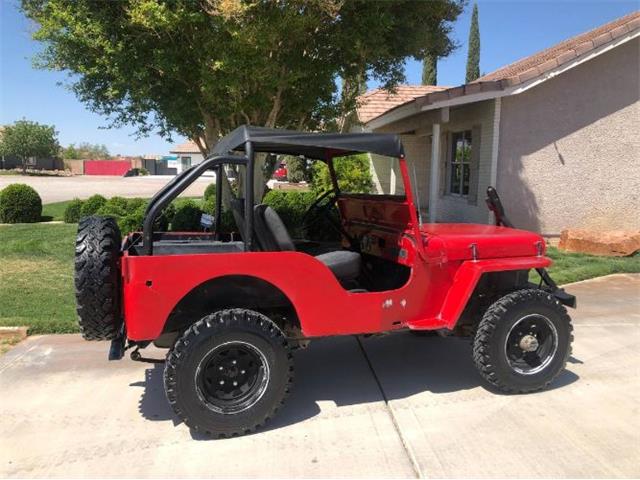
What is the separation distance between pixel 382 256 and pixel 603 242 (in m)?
6.74

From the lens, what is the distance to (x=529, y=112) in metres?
10.0

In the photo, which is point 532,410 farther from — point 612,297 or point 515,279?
point 612,297

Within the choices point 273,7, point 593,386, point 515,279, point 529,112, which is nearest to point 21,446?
point 515,279

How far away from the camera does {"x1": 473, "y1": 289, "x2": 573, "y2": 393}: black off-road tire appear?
3949 millimetres

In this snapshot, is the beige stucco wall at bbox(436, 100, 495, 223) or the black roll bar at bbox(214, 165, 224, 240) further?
the beige stucco wall at bbox(436, 100, 495, 223)

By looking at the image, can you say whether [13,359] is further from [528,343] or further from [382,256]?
[528,343]

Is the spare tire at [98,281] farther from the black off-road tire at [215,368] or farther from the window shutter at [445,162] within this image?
the window shutter at [445,162]

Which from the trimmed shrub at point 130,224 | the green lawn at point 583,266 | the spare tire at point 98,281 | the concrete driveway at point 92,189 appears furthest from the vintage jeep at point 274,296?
the concrete driveway at point 92,189

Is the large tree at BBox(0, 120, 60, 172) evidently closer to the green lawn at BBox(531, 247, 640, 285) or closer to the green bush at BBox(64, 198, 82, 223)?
the green bush at BBox(64, 198, 82, 223)

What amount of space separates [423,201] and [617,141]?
19.6 feet

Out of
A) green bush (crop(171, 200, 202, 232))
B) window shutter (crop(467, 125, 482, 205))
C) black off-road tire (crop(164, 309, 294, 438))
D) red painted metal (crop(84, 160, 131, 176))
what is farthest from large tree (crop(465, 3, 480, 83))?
red painted metal (crop(84, 160, 131, 176))

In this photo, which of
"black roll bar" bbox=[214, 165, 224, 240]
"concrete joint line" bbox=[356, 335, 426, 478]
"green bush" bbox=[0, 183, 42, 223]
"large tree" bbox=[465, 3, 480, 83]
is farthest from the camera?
"large tree" bbox=[465, 3, 480, 83]

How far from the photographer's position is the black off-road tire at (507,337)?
13.0 ft

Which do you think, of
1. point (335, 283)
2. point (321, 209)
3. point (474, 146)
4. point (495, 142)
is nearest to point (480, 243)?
point (335, 283)
